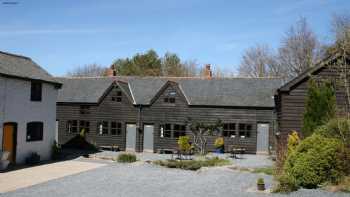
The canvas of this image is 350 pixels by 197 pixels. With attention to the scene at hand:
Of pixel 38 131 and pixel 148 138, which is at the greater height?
pixel 38 131

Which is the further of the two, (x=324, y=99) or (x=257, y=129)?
(x=257, y=129)

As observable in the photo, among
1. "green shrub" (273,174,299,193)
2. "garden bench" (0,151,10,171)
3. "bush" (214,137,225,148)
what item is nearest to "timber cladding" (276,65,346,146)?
"bush" (214,137,225,148)

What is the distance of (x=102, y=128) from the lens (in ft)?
112

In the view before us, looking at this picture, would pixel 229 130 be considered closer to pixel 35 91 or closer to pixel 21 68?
pixel 35 91

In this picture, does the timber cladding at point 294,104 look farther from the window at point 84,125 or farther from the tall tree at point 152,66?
the tall tree at point 152,66

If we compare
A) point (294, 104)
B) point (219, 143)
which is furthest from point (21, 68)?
point (294, 104)

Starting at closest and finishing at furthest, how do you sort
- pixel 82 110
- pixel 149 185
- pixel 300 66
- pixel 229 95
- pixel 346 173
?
pixel 346 173 → pixel 149 185 → pixel 229 95 → pixel 82 110 → pixel 300 66

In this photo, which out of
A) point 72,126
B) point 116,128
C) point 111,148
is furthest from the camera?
point 72,126

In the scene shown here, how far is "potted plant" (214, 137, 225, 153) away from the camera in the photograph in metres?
30.5

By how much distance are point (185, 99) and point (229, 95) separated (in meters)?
3.77

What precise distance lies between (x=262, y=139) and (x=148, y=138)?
9.58 m

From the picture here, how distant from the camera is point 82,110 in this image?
34906 mm

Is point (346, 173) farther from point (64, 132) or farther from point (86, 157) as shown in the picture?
point (64, 132)

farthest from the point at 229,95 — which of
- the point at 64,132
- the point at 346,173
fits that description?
the point at 346,173
